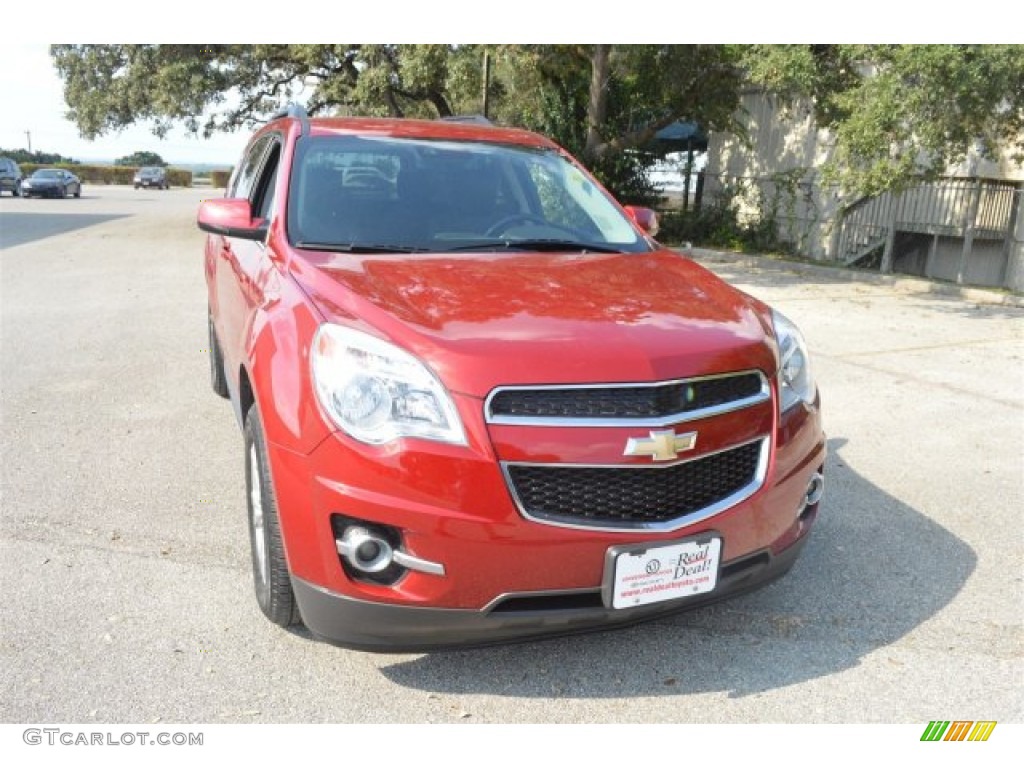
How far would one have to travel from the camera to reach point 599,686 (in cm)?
275

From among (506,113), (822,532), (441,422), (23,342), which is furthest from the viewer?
(506,113)

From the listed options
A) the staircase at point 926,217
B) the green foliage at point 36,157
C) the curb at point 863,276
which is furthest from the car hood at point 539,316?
the green foliage at point 36,157

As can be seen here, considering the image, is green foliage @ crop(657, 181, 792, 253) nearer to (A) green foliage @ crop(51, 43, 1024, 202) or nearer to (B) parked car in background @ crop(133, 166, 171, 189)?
(A) green foliage @ crop(51, 43, 1024, 202)

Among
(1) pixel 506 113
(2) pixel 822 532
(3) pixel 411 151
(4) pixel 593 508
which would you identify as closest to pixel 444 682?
(4) pixel 593 508

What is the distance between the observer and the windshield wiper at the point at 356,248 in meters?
3.21

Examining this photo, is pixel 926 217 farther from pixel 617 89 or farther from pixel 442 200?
pixel 442 200

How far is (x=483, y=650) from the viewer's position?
296 centimetres

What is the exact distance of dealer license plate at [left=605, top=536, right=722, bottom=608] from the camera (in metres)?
2.43

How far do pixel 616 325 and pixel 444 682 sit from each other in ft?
4.20

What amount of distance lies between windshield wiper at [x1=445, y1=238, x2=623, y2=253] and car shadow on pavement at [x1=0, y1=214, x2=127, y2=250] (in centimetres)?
1531

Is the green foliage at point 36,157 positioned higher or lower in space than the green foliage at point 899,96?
lower

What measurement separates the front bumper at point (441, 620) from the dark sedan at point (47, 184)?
38405 millimetres

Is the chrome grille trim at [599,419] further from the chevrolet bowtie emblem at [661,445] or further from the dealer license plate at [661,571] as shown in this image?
the dealer license plate at [661,571]

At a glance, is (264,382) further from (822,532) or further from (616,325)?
(822,532)
